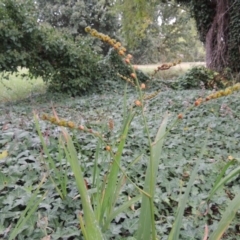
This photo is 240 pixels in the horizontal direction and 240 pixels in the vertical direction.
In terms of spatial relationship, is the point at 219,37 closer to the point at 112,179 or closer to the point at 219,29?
the point at 219,29

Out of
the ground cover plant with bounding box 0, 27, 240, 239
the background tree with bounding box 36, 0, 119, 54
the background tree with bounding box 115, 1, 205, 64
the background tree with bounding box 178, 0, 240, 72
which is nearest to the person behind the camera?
the ground cover plant with bounding box 0, 27, 240, 239

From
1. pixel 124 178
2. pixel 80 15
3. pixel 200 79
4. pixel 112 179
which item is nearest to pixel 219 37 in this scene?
pixel 200 79

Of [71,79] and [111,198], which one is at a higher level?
[71,79]

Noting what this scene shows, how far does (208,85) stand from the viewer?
7.27m

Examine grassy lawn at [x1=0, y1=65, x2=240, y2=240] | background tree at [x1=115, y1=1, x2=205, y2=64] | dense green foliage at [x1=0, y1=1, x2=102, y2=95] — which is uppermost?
background tree at [x1=115, y1=1, x2=205, y2=64]

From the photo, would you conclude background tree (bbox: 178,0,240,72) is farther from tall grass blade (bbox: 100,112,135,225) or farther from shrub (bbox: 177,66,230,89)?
tall grass blade (bbox: 100,112,135,225)

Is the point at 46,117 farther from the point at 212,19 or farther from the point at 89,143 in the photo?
the point at 212,19

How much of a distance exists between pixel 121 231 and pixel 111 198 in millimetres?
195

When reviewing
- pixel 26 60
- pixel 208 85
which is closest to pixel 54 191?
pixel 26 60

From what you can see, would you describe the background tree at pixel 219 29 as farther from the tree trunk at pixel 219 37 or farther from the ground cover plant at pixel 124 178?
the ground cover plant at pixel 124 178

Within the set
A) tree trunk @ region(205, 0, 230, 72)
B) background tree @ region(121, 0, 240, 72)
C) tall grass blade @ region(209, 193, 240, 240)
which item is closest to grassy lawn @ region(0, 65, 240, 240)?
tall grass blade @ region(209, 193, 240, 240)

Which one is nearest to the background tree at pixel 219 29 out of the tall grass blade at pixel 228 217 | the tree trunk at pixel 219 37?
the tree trunk at pixel 219 37

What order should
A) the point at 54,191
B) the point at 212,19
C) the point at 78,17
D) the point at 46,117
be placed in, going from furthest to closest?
the point at 78,17 < the point at 212,19 < the point at 54,191 < the point at 46,117

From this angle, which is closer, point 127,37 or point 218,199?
point 218,199
